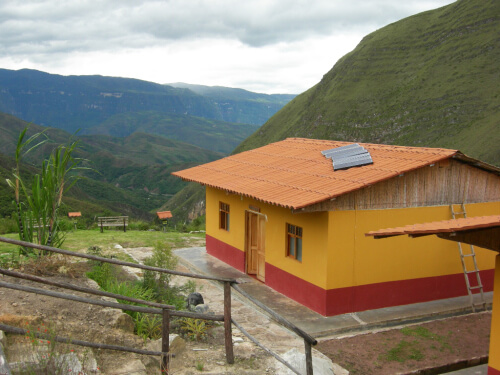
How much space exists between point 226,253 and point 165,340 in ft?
29.2

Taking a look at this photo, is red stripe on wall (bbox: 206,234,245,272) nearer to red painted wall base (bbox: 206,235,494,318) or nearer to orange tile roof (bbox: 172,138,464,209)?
red painted wall base (bbox: 206,235,494,318)

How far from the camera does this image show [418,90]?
70.9 metres

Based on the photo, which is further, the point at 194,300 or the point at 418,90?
the point at 418,90

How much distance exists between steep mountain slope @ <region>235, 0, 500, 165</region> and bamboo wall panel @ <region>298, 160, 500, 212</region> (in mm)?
38385

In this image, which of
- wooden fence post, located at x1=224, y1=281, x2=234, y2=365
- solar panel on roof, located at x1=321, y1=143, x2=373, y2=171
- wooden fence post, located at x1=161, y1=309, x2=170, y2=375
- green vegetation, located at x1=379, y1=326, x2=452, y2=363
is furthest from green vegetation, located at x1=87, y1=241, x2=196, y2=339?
solar panel on roof, located at x1=321, y1=143, x2=373, y2=171

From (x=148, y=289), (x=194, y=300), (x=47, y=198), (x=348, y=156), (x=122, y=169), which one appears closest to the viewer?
(x=47, y=198)

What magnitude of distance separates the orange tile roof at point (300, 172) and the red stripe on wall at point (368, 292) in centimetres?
198

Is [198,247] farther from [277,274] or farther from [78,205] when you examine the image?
[78,205]

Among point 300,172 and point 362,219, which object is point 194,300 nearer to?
point 362,219

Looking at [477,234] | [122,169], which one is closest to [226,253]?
[477,234]

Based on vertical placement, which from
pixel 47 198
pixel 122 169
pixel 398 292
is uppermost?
pixel 47 198

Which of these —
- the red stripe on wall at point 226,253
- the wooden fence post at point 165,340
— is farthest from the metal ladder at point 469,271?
the wooden fence post at point 165,340

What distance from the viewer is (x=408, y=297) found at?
36.6ft

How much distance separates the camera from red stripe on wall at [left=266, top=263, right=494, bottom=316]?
10406 millimetres
